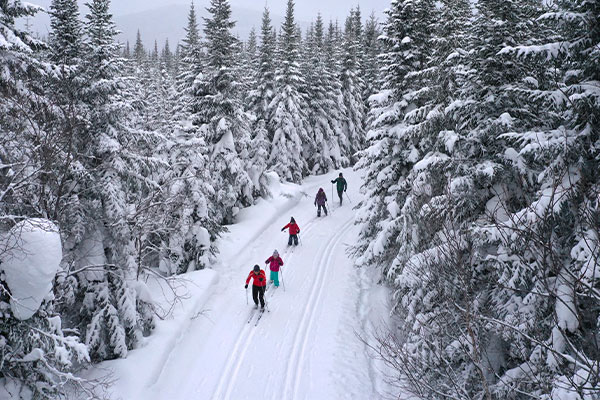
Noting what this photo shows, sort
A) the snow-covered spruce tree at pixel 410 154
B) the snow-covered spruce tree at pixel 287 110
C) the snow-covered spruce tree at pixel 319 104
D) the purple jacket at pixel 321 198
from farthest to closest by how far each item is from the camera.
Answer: the snow-covered spruce tree at pixel 319 104, the snow-covered spruce tree at pixel 287 110, the purple jacket at pixel 321 198, the snow-covered spruce tree at pixel 410 154

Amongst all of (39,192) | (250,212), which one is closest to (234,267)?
(250,212)

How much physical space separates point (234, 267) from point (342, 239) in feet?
21.8

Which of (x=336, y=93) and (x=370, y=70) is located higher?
(x=370, y=70)

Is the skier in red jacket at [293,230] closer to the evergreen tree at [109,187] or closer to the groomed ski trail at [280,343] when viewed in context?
the groomed ski trail at [280,343]

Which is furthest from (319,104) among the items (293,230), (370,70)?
(293,230)

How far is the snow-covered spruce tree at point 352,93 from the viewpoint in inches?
1480

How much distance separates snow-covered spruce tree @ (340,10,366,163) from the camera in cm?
3759

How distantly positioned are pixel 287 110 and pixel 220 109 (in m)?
10.4

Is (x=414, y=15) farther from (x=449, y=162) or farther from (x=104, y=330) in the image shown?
(x=104, y=330)

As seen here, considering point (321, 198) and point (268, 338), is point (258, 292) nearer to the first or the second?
point (268, 338)

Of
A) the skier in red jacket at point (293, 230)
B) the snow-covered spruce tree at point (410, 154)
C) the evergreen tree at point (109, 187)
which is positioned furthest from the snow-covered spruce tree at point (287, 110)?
the evergreen tree at point (109, 187)

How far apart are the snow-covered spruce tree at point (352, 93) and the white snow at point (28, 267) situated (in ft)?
108

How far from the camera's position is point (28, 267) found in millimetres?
6891

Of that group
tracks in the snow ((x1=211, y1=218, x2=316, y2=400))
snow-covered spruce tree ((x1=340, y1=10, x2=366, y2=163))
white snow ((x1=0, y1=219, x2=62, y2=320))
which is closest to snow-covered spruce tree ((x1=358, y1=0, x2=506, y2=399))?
tracks in the snow ((x1=211, y1=218, x2=316, y2=400))
